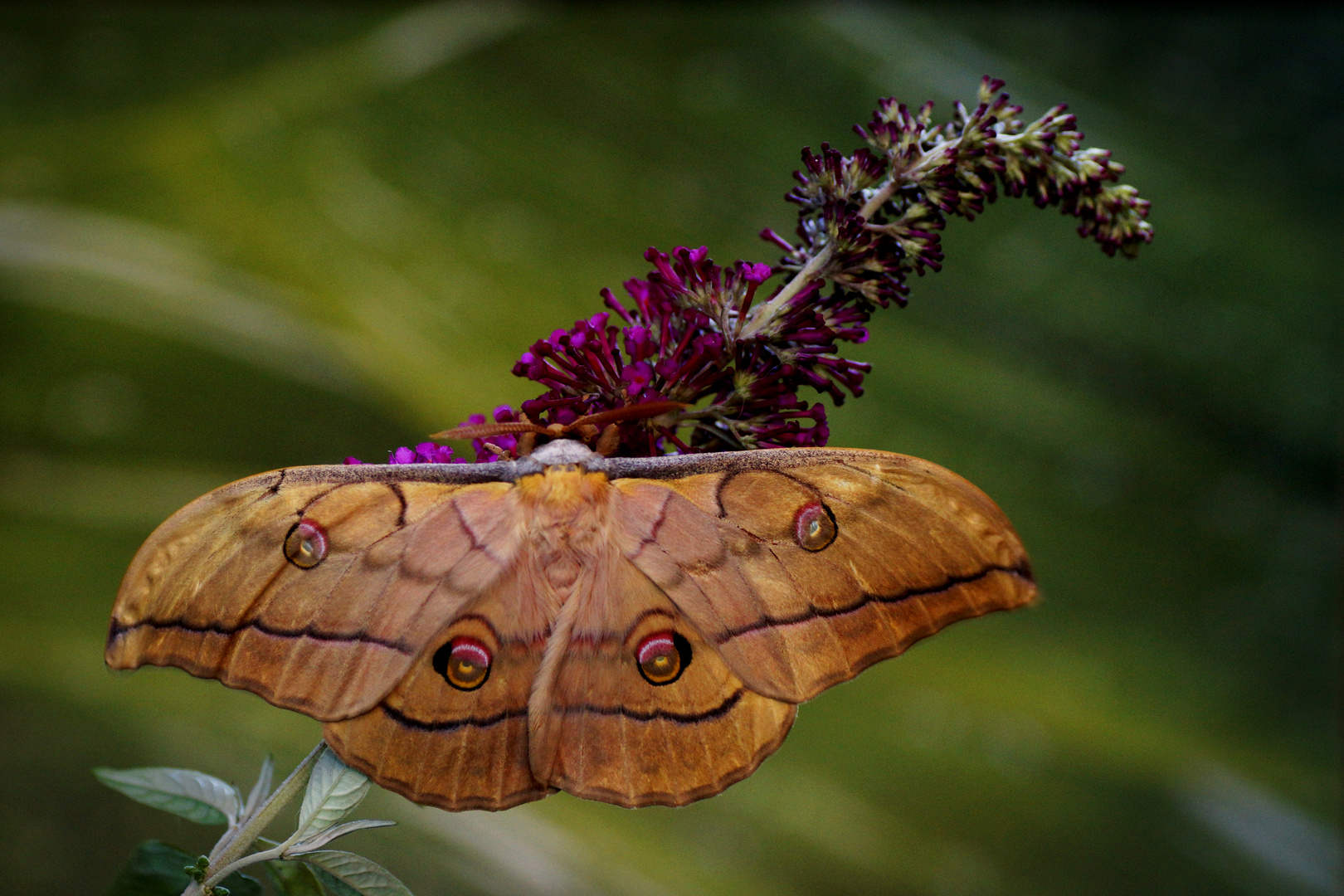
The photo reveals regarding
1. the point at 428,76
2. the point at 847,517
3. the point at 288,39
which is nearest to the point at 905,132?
the point at 847,517

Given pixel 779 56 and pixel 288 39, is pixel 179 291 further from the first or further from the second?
pixel 779 56

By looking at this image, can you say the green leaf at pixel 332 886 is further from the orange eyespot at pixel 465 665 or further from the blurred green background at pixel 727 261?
the blurred green background at pixel 727 261

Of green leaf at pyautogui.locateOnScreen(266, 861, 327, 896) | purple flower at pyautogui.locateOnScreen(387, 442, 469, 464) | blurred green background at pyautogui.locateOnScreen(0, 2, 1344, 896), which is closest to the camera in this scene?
green leaf at pyautogui.locateOnScreen(266, 861, 327, 896)

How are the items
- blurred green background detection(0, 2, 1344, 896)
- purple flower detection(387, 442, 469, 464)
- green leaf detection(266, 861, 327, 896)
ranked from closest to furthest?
1. green leaf detection(266, 861, 327, 896)
2. purple flower detection(387, 442, 469, 464)
3. blurred green background detection(0, 2, 1344, 896)

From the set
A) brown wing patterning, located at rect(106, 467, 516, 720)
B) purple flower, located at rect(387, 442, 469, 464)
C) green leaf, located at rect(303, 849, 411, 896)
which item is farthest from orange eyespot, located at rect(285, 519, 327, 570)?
green leaf, located at rect(303, 849, 411, 896)

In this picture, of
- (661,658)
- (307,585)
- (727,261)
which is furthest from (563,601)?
(727,261)

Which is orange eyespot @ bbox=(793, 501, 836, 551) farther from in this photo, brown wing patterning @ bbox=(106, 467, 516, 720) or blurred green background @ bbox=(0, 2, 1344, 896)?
blurred green background @ bbox=(0, 2, 1344, 896)

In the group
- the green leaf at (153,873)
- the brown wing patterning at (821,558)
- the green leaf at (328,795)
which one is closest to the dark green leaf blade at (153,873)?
the green leaf at (153,873)
